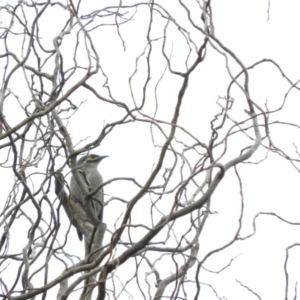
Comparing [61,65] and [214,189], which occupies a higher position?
[61,65]

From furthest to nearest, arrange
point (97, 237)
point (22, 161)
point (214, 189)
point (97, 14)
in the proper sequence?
point (97, 237) → point (97, 14) → point (22, 161) → point (214, 189)

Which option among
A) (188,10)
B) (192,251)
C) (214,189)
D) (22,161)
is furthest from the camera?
(22,161)

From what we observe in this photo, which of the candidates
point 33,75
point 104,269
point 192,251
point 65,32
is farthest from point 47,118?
point 104,269

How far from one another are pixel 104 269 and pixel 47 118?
1.76 metres

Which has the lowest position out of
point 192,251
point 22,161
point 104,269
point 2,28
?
point 104,269

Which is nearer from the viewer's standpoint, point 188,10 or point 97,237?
point 188,10

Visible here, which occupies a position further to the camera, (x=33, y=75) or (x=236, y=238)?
(x=33, y=75)

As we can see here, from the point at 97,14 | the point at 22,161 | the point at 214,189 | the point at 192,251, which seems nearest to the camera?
the point at 214,189

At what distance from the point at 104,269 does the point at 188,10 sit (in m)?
1.07

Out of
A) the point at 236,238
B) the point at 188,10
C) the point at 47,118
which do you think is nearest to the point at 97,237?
the point at 47,118

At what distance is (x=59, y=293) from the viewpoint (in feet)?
11.2

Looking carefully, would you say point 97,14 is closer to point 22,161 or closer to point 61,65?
point 61,65

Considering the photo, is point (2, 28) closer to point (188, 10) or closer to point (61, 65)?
point (61, 65)

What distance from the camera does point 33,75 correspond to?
3973 millimetres
